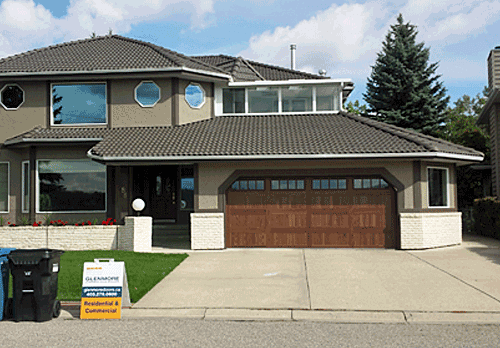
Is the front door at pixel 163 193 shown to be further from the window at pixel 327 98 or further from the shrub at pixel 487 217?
the shrub at pixel 487 217

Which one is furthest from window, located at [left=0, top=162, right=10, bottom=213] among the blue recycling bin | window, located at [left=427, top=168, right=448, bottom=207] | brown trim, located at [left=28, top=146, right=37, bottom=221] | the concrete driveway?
window, located at [left=427, top=168, right=448, bottom=207]

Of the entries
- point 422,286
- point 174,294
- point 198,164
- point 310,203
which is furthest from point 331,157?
point 174,294

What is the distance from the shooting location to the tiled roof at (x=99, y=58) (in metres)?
16.8

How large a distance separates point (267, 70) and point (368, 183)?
998 centimetres

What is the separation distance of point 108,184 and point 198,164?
3.42 m

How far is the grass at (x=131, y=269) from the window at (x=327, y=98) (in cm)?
843

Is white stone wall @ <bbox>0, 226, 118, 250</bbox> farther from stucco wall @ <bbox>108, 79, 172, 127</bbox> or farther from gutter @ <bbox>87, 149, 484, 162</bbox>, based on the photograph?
stucco wall @ <bbox>108, 79, 172, 127</bbox>

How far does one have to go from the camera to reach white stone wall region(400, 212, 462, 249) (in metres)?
14.5

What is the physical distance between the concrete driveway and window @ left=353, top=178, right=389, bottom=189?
1.99 m

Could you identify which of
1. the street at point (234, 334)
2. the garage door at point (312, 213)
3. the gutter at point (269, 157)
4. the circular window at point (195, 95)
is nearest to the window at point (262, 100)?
the circular window at point (195, 95)

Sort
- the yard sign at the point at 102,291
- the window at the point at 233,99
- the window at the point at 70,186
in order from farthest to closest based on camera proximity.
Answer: the window at the point at 233,99
the window at the point at 70,186
the yard sign at the point at 102,291

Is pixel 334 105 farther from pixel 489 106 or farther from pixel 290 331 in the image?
pixel 290 331

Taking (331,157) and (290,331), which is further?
(331,157)

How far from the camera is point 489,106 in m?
19.4
